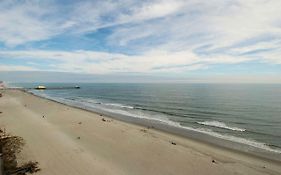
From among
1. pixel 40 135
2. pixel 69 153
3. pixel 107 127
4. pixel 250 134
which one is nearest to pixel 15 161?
pixel 69 153

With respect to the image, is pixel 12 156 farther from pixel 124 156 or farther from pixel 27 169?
pixel 124 156

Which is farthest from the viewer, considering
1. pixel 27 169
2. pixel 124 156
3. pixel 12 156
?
pixel 124 156

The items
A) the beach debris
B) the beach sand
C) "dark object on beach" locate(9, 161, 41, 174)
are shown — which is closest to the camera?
"dark object on beach" locate(9, 161, 41, 174)

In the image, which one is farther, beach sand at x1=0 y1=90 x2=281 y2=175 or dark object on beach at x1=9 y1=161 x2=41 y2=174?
beach sand at x1=0 y1=90 x2=281 y2=175

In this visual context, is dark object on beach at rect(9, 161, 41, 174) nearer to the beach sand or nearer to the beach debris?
the beach debris

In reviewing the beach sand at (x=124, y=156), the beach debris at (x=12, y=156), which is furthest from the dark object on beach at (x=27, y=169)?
the beach sand at (x=124, y=156)

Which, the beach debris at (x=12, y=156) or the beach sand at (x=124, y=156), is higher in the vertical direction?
the beach debris at (x=12, y=156)

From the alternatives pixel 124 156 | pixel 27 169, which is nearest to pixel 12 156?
pixel 27 169

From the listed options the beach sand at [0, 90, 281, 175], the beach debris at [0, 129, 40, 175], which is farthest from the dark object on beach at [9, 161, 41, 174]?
the beach sand at [0, 90, 281, 175]

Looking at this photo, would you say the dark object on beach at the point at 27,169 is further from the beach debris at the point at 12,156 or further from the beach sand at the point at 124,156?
the beach sand at the point at 124,156

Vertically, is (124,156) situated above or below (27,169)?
below

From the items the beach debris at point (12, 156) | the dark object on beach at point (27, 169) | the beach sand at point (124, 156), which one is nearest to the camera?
the dark object on beach at point (27, 169)
